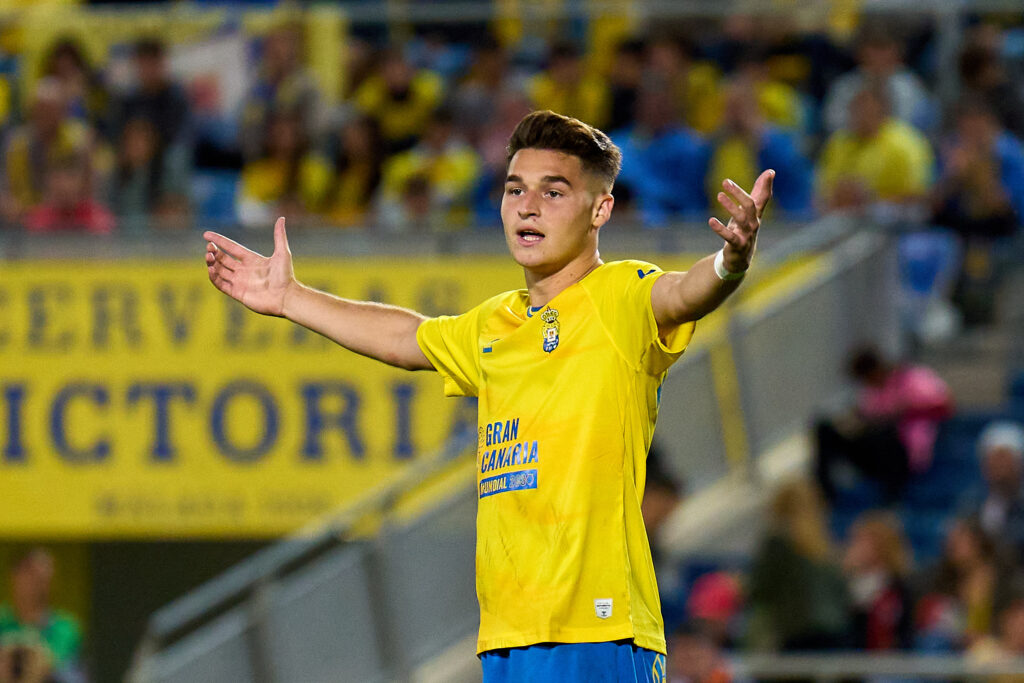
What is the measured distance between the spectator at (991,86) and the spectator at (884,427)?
2031 millimetres

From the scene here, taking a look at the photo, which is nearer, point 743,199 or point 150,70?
point 743,199

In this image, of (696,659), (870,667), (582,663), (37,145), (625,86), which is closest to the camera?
(582,663)

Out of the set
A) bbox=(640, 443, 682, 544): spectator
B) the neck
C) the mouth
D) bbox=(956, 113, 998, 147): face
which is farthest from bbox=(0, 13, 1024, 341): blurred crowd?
the mouth

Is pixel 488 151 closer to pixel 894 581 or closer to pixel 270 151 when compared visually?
pixel 270 151

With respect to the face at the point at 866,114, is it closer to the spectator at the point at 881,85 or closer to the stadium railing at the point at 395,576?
the spectator at the point at 881,85

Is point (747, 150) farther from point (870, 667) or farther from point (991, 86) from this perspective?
point (870, 667)

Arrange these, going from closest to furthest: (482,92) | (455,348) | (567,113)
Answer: (455,348), (567,113), (482,92)

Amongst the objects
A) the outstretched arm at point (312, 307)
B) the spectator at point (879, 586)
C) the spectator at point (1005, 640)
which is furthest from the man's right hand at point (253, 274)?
the spectator at point (879, 586)

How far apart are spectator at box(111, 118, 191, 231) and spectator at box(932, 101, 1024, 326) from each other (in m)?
5.28

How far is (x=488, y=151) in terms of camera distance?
13062 millimetres

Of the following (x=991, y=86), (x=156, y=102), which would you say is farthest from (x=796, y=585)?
(x=156, y=102)

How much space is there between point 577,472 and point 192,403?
27.8 feet

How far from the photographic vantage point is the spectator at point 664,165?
12430 millimetres

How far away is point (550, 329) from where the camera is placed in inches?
184
